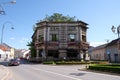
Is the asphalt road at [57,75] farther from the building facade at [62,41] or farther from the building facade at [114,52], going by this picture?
the building facade at [114,52]

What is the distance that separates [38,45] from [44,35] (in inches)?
154

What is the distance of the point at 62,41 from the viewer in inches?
2288

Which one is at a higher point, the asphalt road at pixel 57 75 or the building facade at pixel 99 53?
the building facade at pixel 99 53

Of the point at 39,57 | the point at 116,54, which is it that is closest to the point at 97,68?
the point at 39,57

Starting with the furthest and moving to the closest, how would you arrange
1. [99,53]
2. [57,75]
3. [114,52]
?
[99,53] < [114,52] < [57,75]

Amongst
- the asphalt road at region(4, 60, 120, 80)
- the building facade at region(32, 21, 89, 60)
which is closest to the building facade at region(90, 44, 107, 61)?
the building facade at region(32, 21, 89, 60)

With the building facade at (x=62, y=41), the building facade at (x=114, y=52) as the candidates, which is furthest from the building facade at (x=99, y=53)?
the building facade at (x=62, y=41)

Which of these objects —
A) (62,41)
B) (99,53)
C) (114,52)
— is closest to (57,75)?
(62,41)

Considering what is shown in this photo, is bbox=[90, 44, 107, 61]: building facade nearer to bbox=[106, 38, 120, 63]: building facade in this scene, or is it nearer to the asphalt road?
bbox=[106, 38, 120, 63]: building facade

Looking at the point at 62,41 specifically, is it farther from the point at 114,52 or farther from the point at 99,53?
the point at 99,53

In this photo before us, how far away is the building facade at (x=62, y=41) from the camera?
189ft

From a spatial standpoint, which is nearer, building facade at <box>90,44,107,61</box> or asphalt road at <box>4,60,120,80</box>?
asphalt road at <box>4,60,120,80</box>

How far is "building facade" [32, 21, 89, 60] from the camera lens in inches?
2266

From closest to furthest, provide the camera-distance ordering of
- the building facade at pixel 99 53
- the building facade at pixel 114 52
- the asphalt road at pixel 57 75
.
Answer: the asphalt road at pixel 57 75
the building facade at pixel 114 52
the building facade at pixel 99 53
